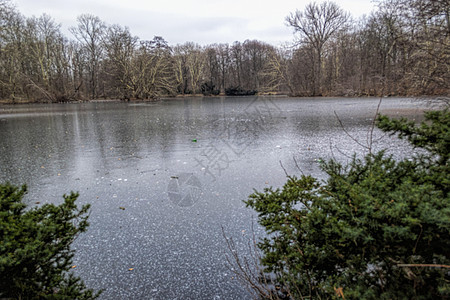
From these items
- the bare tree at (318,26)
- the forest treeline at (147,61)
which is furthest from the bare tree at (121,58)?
the bare tree at (318,26)

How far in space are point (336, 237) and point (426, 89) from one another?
8.90 metres

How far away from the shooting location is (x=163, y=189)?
4.48 m

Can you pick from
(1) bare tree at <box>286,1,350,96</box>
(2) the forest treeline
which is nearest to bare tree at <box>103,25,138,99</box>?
(2) the forest treeline

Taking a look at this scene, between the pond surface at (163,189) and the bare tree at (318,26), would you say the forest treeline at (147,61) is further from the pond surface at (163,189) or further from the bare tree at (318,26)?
the pond surface at (163,189)

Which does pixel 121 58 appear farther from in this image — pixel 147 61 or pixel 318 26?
pixel 318 26

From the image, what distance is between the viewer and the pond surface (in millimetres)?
2408

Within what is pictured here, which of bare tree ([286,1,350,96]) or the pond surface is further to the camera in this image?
bare tree ([286,1,350,96])

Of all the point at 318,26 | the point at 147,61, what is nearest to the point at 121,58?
the point at 147,61

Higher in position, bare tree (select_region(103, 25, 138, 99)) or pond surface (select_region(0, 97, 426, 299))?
bare tree (select_region(103, 25, 138, 99))

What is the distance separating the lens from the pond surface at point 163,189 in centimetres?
241

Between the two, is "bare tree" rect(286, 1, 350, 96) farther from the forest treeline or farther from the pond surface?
the pond surface

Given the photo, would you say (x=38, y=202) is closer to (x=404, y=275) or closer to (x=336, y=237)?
(x=336, y=237)

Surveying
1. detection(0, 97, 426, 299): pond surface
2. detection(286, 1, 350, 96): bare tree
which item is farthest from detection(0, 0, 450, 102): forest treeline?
detection(0, 97, 426, 299): pond surface

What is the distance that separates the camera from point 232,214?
351 cm
